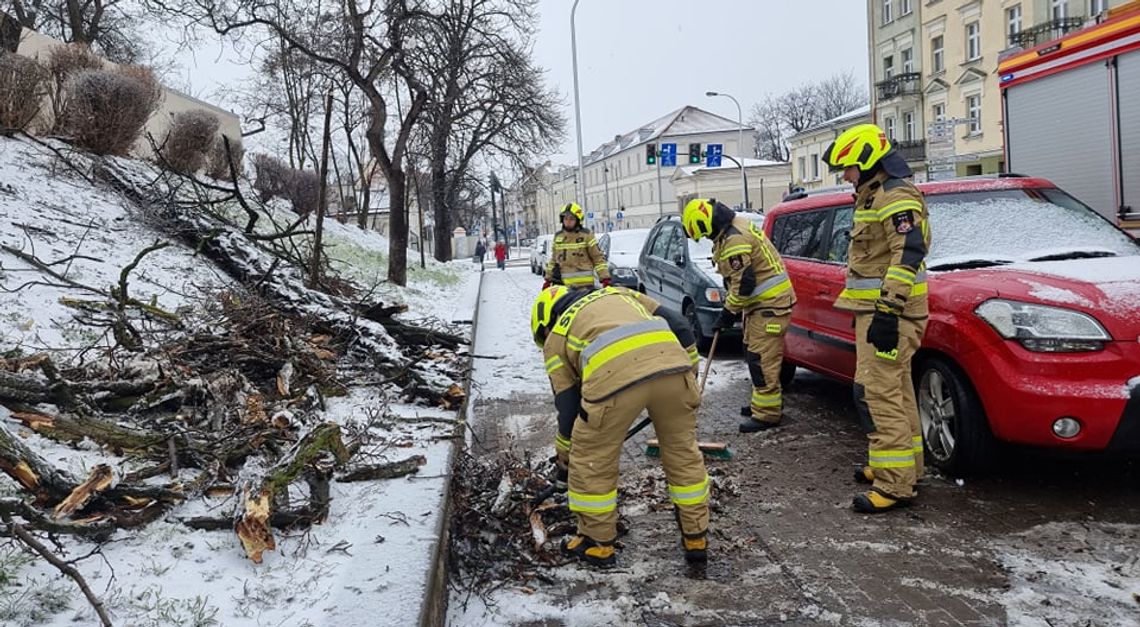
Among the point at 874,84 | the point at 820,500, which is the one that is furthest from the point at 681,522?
the point at 874,84

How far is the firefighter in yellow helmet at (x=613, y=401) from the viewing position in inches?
140

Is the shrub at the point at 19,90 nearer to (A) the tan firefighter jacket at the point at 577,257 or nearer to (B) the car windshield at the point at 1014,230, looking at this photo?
(A) the tan firefighter jacket at the point at 577,257

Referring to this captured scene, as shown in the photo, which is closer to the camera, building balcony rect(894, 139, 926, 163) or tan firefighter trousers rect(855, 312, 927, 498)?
tan firefighter trousers rect(855, 312, 927, 498)

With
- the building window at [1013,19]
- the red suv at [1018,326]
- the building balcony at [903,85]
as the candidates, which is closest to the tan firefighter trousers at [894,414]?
the red suv at [1018,326]

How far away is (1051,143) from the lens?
Answer: 778 centimetres

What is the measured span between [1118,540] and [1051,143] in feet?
17.0

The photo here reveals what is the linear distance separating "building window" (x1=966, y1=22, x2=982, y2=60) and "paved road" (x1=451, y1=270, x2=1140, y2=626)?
3558cm

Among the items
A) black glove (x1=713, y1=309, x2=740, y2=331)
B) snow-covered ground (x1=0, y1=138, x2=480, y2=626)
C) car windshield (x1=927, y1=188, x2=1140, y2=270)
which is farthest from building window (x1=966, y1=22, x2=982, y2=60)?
snow-covered ground (x1=0, y1=138, x2=480, y2=626)

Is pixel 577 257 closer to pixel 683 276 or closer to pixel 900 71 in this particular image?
pixel 683 276

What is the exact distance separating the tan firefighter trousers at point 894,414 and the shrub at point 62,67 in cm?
1266

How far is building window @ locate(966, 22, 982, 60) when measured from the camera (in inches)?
1369

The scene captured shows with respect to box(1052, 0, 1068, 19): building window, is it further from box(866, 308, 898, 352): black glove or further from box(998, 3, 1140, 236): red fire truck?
box(866, 308, 898, 352): black glove

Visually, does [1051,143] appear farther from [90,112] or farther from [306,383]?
[90,112]

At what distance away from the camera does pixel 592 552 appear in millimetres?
3855
